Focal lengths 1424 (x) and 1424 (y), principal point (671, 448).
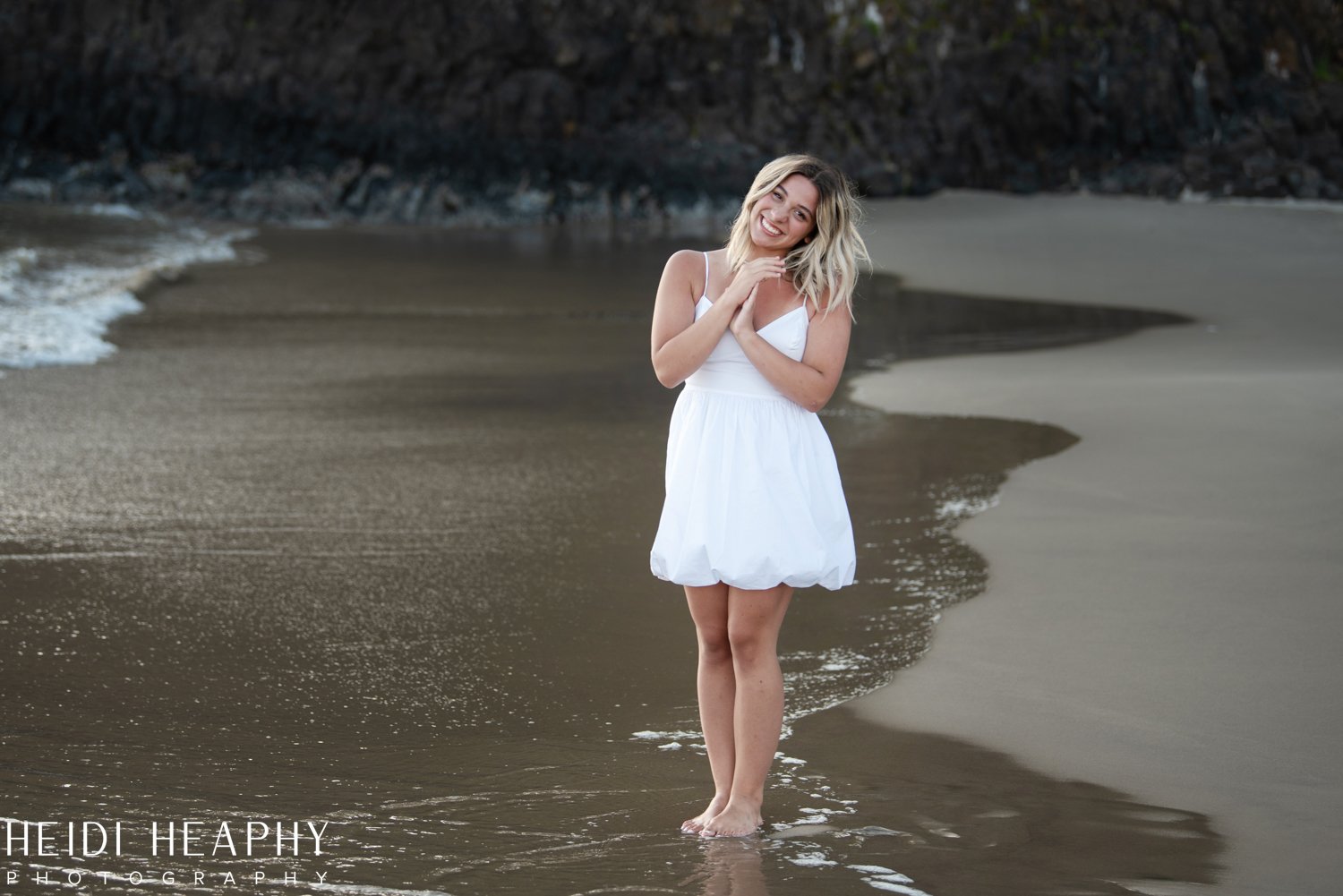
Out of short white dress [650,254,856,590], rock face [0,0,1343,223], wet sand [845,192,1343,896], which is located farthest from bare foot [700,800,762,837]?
rock face [0,0,1343,223]

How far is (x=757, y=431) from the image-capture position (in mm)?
2955

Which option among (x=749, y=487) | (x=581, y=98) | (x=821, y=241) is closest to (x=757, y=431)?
(x=749, y=487)

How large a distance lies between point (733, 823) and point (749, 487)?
2.33 ft

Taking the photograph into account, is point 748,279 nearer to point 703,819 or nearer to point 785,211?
point 785,211

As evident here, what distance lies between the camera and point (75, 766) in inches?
130

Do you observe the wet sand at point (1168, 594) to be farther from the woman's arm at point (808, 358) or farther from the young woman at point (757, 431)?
the woman's arm at point (808, 358)

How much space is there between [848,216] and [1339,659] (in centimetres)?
→ 208

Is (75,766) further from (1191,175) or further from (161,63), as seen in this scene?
(161,63)

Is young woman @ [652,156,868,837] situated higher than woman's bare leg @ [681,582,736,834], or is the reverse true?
young woman @ [652,156,868,837]

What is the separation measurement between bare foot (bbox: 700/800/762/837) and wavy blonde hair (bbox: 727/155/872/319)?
1064 mm

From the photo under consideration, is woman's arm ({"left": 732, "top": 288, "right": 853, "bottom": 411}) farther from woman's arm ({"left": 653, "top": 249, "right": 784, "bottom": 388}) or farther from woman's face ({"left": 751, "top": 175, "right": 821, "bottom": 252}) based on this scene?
woman's face ({"left": 751, "top": 175, "right": 821, "bottom": 252})

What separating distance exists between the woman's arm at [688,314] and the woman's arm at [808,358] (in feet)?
0.11

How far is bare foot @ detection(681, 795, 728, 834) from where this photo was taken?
302 centimetres

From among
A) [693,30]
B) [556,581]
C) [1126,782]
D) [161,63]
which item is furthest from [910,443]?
[161,63]
